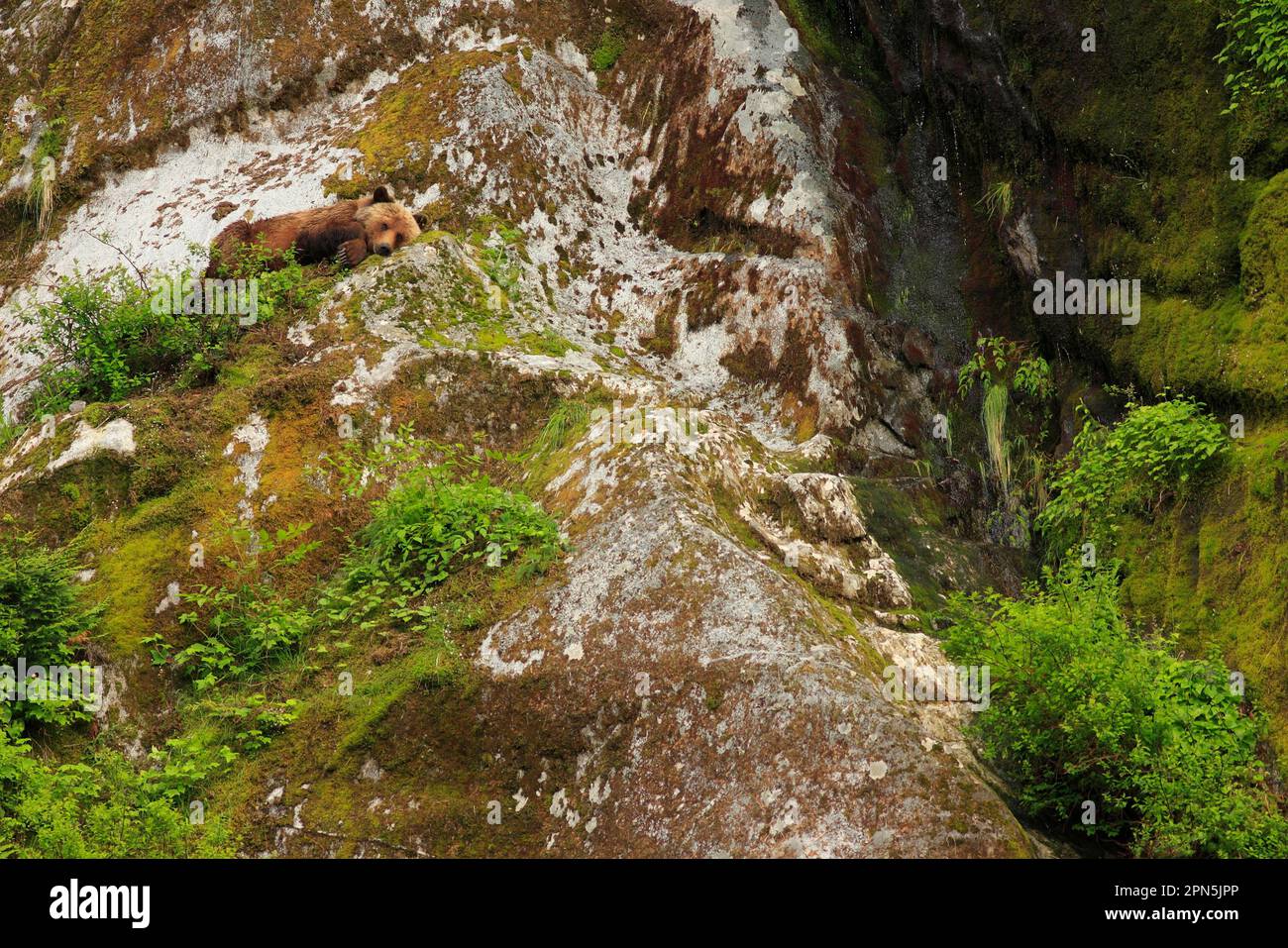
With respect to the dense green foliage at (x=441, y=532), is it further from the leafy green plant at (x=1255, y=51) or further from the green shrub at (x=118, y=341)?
the leafy green plant at (x=1255, y=51)

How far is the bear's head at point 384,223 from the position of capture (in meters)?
13.1

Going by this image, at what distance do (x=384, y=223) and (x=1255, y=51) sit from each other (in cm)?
946

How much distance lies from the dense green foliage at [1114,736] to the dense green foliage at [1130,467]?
2388 millimetres

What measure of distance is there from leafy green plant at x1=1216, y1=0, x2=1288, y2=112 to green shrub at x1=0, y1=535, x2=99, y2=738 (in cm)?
1184

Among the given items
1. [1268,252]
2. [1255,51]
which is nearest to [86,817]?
[1268,252]

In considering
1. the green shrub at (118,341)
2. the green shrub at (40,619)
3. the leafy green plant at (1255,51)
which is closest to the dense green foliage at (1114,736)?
the leafy green plant at (1255,51)

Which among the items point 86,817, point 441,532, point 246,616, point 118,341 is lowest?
point 86,817

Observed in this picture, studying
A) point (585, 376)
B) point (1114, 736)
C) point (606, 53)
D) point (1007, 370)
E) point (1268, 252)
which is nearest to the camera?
point (1114, 736)

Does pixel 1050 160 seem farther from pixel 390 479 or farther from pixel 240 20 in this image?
pixel 240 20

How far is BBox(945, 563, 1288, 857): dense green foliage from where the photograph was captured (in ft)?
25.0

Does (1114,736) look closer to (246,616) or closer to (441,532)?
(441,532)

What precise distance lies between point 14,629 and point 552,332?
6.37 metres

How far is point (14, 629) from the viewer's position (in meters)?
8.84

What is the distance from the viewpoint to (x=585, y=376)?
38.7ft
